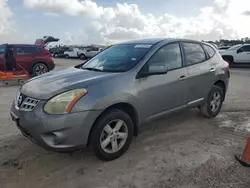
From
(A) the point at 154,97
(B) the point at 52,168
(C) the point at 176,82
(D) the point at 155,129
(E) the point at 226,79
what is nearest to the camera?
(B) the point at 52,168

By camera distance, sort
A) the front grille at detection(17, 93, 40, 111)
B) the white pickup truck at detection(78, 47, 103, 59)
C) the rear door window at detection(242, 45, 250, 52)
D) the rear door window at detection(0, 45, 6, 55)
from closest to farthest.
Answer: the front grille at detection(17, 93, 40, 111)
the rear door window at detection(0, 45, 6, 55)
the rear door window at detection(242, 45, 250, 52)
the white pickup truck at detection(78, 47, 103, 59)

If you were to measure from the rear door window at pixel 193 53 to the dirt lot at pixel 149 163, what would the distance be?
4.09 feet

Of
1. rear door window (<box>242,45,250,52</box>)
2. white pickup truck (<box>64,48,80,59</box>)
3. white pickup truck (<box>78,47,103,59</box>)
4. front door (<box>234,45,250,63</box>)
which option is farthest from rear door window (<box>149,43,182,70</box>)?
white pickup truck (<box>64,48,80,59</box>)

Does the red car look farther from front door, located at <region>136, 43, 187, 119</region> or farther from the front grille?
front door, located at <region>136, 43, 187, 119</region>

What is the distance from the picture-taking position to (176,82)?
167 inches

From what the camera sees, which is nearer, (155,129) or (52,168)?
(52,168)

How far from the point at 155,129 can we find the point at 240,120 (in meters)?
1.89

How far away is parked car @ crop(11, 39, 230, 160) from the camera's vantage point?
3.11 meters

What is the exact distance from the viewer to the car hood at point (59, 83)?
3234mm

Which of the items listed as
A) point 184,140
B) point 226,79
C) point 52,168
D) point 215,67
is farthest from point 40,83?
point 226,79

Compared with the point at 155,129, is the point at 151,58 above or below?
above

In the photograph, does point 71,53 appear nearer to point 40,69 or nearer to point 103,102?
point 40,69

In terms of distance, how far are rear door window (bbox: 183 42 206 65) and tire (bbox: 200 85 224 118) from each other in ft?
2.28

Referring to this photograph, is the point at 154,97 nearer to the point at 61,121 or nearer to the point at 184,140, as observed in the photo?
the point at 184,140
